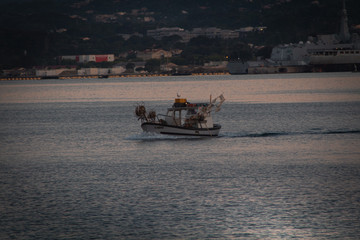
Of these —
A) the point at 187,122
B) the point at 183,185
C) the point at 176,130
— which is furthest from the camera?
the point at 187,122

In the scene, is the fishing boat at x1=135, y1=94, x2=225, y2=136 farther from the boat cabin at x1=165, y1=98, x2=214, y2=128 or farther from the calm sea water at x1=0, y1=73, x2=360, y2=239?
the calm sea water at x1=0, y1=73, x2=360, y2=239

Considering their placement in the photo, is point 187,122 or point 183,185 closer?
point 183,185

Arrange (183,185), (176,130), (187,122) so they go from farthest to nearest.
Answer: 1. (187,122)
2. (176,130)
3. (183,185)

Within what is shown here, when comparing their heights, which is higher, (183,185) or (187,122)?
(187,122)

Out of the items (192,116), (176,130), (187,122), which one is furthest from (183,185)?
(187,122)

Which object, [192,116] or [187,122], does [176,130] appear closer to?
[187,122]

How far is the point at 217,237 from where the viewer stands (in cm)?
2875

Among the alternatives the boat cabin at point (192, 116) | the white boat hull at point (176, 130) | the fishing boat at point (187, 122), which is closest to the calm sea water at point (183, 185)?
the white boat hull at point (176, 130)

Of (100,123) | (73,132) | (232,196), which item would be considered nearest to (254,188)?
(232,196)

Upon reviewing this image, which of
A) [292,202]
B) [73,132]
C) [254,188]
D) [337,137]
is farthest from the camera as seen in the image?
[73,132]

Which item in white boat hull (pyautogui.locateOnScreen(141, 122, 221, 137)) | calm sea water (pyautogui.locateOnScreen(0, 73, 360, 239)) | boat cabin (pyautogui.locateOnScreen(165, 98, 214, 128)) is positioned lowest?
calm sea water (pyautogui.locateOnScreen(0, 73, 360, 239))

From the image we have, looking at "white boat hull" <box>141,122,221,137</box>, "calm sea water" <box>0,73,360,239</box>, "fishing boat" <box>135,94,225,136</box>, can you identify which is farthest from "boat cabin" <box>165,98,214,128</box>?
"calm sea water" <box>0,73,360,239</box>

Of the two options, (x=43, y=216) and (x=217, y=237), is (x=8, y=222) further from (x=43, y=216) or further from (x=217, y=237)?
(x=217, y=237)

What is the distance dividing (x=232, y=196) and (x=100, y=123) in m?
52.1
